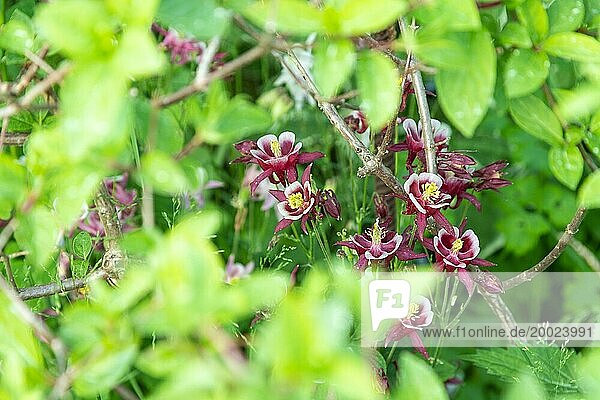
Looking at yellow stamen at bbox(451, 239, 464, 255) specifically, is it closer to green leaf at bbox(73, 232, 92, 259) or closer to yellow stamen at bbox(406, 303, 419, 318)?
yellow stamen at bbox(406, 303, 419, 318)

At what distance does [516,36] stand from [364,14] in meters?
0.22

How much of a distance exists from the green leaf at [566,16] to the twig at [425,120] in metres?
0.14

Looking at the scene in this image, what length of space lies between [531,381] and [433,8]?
0.26 meters

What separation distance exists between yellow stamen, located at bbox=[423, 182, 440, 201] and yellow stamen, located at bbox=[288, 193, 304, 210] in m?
0.14

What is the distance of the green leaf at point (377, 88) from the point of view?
53cm

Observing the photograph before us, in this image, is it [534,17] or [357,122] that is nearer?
[534,17]

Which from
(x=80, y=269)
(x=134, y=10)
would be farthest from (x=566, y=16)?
(x=80, y=269)

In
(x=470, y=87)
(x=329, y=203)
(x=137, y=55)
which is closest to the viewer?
(x=137, y=55)

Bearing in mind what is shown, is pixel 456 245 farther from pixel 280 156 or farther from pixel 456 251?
pixel 280 156

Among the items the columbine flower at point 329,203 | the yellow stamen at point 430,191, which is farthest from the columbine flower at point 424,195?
the columbine flower at point 329,203

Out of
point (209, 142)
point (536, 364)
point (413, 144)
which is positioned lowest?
point (536, 364)

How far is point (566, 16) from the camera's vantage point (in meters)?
0.72

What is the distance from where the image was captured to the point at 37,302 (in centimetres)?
108

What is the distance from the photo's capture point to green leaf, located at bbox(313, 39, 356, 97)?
0.53 m
